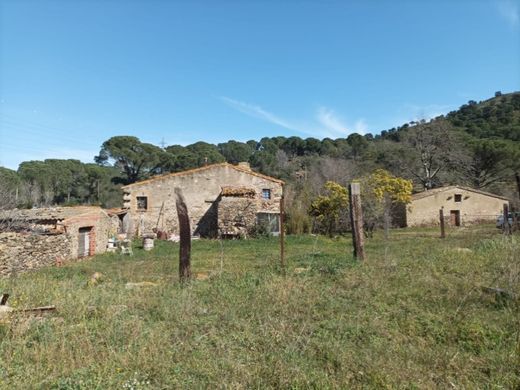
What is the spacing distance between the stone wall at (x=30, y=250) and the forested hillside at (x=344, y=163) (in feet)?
57.2

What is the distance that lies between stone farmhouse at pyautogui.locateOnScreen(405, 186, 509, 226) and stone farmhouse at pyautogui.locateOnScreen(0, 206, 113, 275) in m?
22.4

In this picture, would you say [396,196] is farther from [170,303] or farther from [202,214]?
[170,303]

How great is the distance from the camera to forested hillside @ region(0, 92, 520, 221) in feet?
112

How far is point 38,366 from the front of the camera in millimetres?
3473

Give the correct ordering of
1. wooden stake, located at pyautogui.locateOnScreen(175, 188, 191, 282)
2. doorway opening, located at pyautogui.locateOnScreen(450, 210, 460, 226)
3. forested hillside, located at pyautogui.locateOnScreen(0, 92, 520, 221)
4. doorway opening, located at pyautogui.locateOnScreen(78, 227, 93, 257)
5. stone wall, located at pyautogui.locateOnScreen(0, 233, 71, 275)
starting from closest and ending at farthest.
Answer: wooden stake, located at pyautogui.locateOnScreen(175, 188, 191, 282) < stone wall, located at pyautogui.locateOnScreen(0, 233, 71, 275) < doorway opening, located at pyautogui.locateOnScreen(78, 227, 93, 257) < doorway opening, located at pyautogui.locateOnScreen(450, 210, 460, 226) < forested hillside, located at pyautogui.locateOnScreen(0, 92, 520, 221)

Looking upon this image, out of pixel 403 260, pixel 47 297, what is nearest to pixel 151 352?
pixel 47 297

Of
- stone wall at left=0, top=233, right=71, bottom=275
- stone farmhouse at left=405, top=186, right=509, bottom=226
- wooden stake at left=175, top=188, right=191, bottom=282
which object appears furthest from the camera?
stone farmhouse at left=405, top=186, right=509, bottom=226

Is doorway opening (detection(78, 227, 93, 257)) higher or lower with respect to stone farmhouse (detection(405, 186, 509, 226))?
lower

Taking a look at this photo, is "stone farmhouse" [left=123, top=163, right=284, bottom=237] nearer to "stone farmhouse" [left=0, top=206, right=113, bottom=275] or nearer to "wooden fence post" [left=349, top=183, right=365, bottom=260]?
"stone farmhouse" [left=0, top=206, right=113, bottom=275]

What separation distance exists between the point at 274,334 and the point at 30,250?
11.5m

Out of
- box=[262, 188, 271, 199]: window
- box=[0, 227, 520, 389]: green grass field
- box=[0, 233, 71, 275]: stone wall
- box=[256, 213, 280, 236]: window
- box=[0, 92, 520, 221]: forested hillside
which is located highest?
box=[0, 92, 520, 221]: forested hillside

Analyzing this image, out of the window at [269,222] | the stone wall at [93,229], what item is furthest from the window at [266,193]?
A: the stone wall at [93,229]

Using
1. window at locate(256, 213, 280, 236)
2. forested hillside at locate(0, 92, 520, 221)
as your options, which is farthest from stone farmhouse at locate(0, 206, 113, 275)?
forested hillside at locate(0, 92, 520, 221)

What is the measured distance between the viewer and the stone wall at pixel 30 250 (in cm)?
1139
